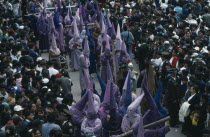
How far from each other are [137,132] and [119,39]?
8.09 meters

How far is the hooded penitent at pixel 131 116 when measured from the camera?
12523 mm

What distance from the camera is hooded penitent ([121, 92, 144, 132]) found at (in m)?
12.5

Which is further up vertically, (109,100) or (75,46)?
(75,46)

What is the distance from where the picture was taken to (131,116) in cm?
1268

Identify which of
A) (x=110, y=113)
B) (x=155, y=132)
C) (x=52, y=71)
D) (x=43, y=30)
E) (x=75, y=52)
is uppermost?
(x=43, y=30)

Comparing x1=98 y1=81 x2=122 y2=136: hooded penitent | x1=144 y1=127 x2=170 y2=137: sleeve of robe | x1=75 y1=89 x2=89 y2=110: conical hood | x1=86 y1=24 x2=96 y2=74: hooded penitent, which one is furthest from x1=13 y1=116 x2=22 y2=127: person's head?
x1=86 y1=24 x2=96 y2=74: hooded penitent

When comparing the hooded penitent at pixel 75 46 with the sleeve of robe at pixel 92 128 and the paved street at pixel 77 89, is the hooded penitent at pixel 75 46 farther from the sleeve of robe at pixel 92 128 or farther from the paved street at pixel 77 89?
the sleeve of robe at pixel 92 128

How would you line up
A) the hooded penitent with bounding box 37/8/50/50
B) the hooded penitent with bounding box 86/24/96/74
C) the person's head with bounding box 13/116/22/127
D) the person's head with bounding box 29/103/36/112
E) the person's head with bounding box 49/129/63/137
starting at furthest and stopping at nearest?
the hooded penitent with bounding box 37/8/50/50, the hooded penitent with bounding box 86/24/96/74, the person's head with bounding box 29/103/36/112, the person's head with bounding box 13/116/22/127, the person's head with bounding box 49/129/63/137

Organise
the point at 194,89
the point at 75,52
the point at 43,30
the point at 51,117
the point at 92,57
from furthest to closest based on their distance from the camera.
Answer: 1. the point at 43,30
2. the point at 75,52
3. the point at 92,57
4. the point at 194,89
5. the point at 51,117

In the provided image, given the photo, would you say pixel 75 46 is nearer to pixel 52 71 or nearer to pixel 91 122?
pixel 52 71

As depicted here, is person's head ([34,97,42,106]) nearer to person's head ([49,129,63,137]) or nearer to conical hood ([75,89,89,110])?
conical hood ([75,89,89,110])

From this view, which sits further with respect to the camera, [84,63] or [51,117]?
[84,63]

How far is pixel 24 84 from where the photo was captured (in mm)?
15766

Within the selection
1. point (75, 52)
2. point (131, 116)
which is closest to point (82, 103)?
point (131, 116)
